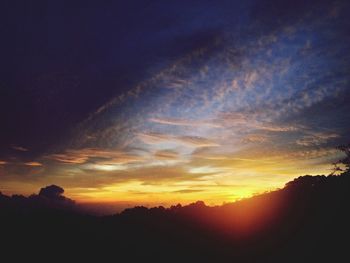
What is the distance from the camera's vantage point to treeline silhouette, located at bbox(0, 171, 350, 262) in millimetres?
35812

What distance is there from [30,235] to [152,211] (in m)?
25.6

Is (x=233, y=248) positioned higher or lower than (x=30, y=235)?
lower

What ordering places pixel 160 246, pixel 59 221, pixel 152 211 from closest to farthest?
pixel 160 246
pixel 59 221
pixel 152 211

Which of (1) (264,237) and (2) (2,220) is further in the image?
(2) (2,220)

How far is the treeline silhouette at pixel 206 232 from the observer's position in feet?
117

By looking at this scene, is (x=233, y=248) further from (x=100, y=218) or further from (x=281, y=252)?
(x=100, y=218)

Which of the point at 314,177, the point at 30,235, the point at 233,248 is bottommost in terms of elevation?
the point at 233,248

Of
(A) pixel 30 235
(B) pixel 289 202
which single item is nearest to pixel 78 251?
(A) pixel 30 235

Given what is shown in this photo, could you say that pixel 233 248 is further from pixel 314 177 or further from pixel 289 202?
pixel 314 177

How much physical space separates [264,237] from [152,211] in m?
29.1

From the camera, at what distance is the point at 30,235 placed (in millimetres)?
47719

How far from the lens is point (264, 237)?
139ft

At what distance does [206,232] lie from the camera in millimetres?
52094

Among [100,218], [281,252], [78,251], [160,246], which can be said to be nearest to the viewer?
[281,252]
